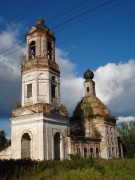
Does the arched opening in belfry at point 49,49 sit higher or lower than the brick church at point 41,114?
higher

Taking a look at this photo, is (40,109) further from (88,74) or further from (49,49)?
(88,74)

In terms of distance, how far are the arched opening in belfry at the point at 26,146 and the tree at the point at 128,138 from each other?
1842 centimetres

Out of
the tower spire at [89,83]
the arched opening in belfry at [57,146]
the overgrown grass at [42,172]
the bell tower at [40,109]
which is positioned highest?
the tower spire at [89,83]

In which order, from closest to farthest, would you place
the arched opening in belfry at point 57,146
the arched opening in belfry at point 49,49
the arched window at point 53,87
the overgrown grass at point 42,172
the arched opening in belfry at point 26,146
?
the overgrown grass at point 42,172 < the arched opening in belfry at point 26,146 < the arched opening in belfry at point 57,146 < the arched window at point 53,87 < the arched opening in belfry at point 49,49

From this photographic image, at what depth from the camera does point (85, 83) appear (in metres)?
38.2

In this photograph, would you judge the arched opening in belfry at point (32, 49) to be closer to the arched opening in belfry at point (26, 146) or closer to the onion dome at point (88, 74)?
the arched opening in belfry at point (26, 146)

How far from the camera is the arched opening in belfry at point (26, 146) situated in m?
23.2

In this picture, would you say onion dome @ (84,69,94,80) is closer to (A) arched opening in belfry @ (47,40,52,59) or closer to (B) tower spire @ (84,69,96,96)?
(B) tower spire @ (84,69,96,96)

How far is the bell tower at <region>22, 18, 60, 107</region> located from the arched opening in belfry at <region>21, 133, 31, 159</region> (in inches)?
119

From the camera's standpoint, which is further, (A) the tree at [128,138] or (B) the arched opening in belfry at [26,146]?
(A) the tree at [128,138]

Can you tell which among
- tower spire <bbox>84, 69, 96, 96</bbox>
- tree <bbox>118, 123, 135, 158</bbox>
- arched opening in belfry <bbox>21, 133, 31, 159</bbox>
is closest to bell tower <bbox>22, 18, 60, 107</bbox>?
arched opening in belfry <bbox>21, 133, 31, 159</bbox>

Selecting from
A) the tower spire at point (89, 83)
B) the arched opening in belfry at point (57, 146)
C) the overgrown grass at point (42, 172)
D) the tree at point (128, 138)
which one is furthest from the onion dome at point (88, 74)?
the overgrown grass at point (42, 172)

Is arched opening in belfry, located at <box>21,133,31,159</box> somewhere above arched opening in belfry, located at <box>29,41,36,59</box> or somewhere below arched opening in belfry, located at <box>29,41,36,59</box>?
below

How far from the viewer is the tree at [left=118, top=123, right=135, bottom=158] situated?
37.2m
